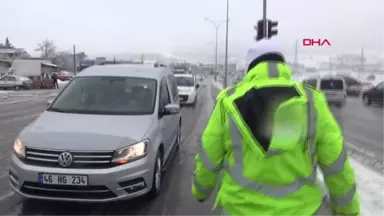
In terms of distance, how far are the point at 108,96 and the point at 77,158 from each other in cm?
177

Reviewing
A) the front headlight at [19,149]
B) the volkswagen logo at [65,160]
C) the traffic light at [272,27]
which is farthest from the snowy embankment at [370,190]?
the traffic light at [272,27]

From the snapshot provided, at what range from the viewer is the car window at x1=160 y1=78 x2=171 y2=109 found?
640cm

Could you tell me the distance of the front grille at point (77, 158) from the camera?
4.54m

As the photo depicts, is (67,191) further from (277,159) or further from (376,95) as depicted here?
(376,95)

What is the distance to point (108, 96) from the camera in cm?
614

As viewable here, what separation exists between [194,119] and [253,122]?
1285 centimetres

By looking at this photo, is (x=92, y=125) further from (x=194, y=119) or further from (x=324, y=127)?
(x=194, y=119)

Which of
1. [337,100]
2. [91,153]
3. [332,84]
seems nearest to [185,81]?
[332,84]

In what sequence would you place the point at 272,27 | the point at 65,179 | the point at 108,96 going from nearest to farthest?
the point at 65,179 → the point at 108,96 → the point at 272,27

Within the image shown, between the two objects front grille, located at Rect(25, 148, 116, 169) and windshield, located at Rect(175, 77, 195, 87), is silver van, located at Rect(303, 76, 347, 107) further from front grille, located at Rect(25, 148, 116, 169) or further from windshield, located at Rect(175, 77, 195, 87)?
front grille, located at Rect(25, 148, 116, 169)

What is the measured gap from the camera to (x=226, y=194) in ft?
6.74

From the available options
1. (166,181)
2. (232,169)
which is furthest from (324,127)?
(166,181)

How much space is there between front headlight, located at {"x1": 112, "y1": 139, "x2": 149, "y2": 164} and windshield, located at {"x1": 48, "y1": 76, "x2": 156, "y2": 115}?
0.93 metres

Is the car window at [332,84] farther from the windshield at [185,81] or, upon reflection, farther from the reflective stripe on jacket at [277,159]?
the reflective stripe on jacket at [277,159]
